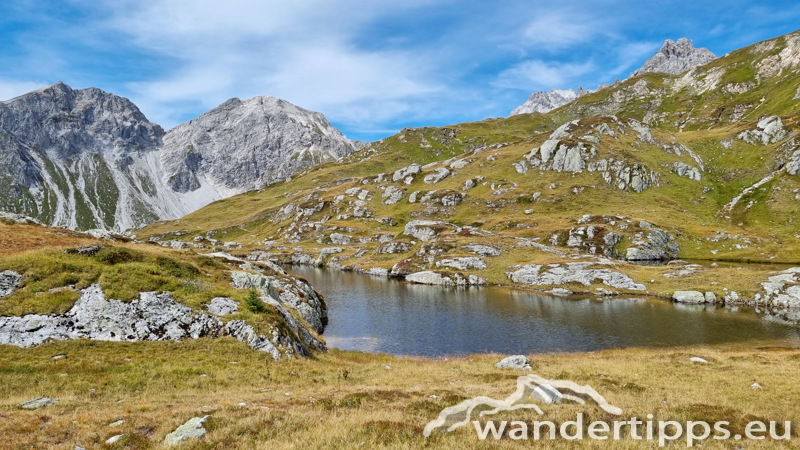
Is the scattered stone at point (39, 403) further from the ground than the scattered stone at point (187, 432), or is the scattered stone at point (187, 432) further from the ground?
the scattered stone at point (187, 432)

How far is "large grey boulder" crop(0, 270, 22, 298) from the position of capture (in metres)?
26.9

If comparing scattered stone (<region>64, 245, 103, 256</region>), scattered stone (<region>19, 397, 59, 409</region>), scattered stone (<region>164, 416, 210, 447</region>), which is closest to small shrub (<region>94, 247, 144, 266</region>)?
scattered stone (<region>64, 245, 103, 256</region>)

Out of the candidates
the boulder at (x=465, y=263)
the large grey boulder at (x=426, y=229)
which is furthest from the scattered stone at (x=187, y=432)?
the large grey boulder at (x=426, y=229)

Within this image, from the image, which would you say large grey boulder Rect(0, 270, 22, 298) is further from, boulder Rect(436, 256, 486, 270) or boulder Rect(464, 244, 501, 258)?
boulder Rect(464, 244, 501, 258)

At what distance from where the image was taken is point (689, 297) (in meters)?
73.6

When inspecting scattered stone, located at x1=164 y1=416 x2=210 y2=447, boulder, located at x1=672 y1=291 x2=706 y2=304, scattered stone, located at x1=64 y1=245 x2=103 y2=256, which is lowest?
boulder, located at x1=672 y1=291 x2=706 y2=304

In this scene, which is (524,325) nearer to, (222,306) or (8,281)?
Result: (222,306)

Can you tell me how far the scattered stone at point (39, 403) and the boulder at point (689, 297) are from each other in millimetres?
93914

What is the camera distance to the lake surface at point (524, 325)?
2000 inches

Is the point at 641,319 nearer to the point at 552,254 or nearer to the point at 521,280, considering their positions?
the point at 521,280

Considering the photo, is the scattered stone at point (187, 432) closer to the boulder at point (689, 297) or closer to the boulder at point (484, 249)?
the boulder at point (689, 297)

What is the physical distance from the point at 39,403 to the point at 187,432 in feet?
35.1

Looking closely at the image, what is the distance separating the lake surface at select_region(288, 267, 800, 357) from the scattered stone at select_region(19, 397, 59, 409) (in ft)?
116

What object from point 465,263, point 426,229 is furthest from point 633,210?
point 465,263
